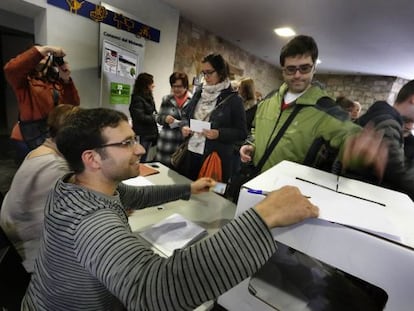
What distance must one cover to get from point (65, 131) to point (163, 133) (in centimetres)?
147

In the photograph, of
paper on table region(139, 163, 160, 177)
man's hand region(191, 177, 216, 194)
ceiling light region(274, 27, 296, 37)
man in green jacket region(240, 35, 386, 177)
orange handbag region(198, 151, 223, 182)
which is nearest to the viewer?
man in green jacket region(240, 35, 386, 177)

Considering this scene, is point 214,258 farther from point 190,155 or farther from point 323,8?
point 323,8

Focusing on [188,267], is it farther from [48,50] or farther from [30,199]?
[48,50]

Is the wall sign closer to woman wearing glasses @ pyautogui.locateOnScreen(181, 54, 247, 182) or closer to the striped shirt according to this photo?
woman wearing glasses @ pyautogui.locateOnScreen(181, 54, 247, 182)

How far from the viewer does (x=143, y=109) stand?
2.66 metres

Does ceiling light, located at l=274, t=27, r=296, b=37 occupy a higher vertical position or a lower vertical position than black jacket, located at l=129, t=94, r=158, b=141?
higher

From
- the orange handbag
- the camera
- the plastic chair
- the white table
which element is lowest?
the plastic chair

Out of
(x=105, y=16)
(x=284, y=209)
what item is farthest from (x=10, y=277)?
(x=105, y=16)

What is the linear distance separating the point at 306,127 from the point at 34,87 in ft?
6.02

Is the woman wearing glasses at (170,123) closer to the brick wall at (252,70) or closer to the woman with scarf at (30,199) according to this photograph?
the woman with scarf at (30,199)

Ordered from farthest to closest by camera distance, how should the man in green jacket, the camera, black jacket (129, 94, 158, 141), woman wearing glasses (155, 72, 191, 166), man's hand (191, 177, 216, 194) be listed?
black jacket (129, 94, 158, 141)
woman wearing glasses (155, 72, 191, 166)
the camera
man's hand (191, 177, 216, 194)
the man in green jacket

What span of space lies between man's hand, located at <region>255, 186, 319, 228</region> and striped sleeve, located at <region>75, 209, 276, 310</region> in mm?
19

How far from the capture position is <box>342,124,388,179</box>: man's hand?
26.7 inches

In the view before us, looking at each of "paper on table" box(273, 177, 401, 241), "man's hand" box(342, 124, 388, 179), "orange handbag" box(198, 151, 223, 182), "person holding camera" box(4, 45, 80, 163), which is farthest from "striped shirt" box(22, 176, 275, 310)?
"person holding camera" box(4, 45, 80, 163)
